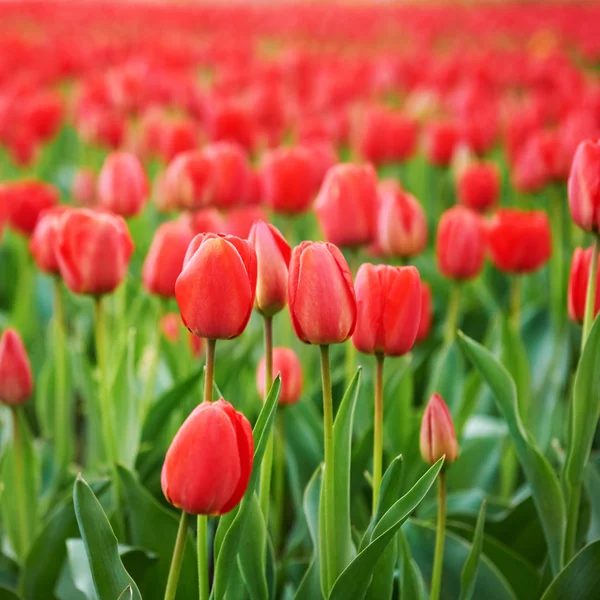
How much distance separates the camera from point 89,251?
106cm

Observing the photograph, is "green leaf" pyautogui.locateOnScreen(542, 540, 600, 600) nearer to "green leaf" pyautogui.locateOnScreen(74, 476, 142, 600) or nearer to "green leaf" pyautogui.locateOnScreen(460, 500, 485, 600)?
"green leaf" pyautogui.locateOnScreen(460, 500, 485, 600)

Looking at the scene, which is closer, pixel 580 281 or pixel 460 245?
pixel 580 281

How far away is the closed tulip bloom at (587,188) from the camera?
2.95 ft

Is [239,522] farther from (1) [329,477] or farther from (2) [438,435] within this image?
(2) [438,435]

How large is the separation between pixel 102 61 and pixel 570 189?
383 cm

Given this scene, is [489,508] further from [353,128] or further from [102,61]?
[102,61]

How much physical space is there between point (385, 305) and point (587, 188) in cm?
27

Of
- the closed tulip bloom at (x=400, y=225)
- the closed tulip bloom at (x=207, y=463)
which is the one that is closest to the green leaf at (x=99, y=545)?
the closed tulip bloom at (x=207, y=463)

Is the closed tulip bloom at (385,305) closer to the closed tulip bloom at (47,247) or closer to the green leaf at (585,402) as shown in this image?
the green leaf at (585,402)

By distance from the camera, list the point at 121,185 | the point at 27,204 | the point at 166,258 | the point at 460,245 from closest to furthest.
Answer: the point at 166,258, the point at 460,245, the point at 121,185, the point at 27,204

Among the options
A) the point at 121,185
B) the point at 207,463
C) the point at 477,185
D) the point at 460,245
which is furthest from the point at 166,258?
the point at 477,185

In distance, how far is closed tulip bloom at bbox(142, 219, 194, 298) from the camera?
1.23 m

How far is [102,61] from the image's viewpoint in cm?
435

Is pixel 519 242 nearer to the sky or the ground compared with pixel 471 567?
nearer to the sky
